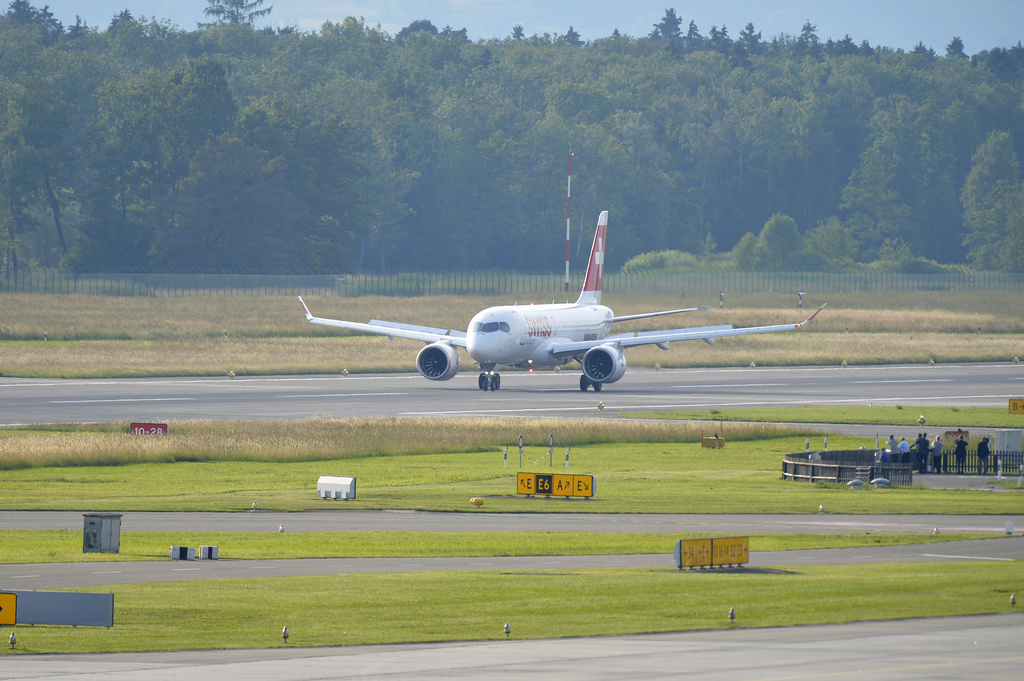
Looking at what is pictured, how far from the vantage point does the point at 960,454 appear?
2025 inches

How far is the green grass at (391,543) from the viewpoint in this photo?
32.7 meters

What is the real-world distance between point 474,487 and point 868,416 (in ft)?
95.0

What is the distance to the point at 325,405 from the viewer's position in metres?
70.1

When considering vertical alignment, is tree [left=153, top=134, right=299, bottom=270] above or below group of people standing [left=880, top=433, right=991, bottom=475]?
above

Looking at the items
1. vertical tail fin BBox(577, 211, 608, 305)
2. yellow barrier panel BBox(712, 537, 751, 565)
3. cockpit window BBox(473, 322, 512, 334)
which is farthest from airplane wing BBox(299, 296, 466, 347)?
yellow barrier panel BBox(712, 537, 751, 565)

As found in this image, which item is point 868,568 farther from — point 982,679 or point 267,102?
point 267,102

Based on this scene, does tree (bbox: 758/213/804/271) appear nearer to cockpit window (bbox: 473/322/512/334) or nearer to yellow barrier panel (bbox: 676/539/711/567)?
cockpit window (bbox: 473/322/512/334)

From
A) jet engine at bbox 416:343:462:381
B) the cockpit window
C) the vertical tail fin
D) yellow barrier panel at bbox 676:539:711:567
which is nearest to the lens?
yellow barrier panel at bbox 676:539:711:567

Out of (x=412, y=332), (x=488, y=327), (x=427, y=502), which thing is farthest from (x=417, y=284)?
(x=427, y=502)

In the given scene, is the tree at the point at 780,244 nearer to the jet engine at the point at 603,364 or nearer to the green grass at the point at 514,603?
the jet engine at the point at 603,364

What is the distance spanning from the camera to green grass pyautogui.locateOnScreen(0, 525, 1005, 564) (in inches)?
1288

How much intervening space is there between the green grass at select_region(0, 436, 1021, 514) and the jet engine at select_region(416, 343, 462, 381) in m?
24.4

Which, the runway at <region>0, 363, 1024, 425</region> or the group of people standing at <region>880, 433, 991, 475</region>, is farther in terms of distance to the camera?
the runway at <region>0, 363, 1024, 425</region>

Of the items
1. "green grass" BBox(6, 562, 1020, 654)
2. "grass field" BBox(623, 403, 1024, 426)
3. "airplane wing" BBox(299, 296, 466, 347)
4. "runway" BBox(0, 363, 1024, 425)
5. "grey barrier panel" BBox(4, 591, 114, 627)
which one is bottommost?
"runway" BBox(0, 363, 1024, 425)
